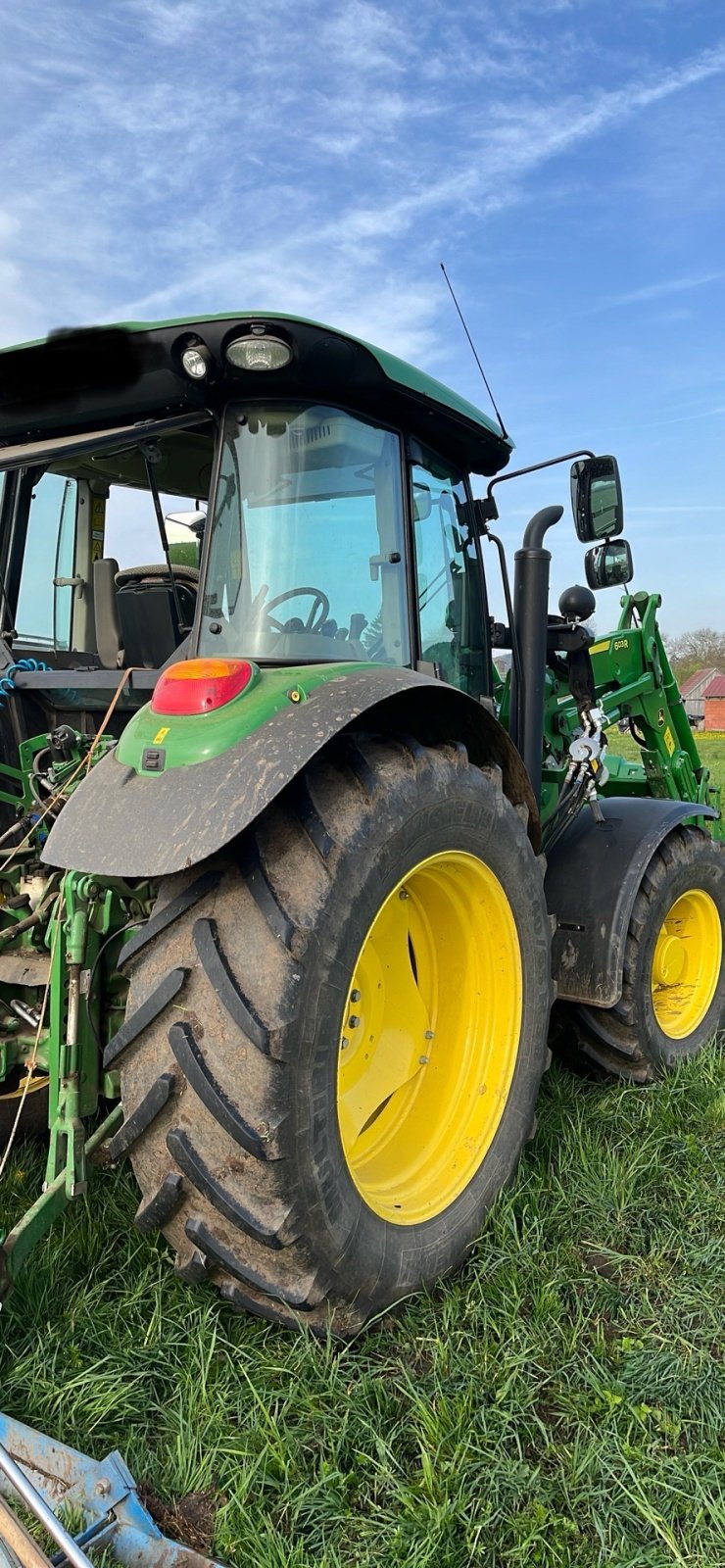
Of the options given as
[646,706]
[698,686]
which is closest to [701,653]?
[698,686]

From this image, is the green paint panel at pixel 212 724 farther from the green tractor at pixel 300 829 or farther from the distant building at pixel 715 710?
the distant building at pixel 715 710

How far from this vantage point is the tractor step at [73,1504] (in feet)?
4.22

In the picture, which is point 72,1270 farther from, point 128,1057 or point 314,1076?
point 314,1076

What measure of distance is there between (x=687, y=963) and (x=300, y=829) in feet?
8.11

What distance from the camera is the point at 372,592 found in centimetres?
262

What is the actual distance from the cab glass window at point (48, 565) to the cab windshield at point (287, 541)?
45.0 inches

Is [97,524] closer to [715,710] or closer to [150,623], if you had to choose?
[150,623]

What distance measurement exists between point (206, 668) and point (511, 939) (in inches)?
42.5

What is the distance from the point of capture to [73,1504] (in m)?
1.48

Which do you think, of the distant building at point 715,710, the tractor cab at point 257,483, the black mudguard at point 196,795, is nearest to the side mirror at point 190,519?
the tractor cab at point 257,483

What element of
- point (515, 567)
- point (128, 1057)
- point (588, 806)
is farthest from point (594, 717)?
point (128, 1057)

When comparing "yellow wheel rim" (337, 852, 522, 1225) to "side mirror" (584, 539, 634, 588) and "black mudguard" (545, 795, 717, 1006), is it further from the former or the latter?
"side mirror" (584, 539, 634, 588)

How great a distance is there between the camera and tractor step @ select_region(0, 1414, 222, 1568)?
1285 mm

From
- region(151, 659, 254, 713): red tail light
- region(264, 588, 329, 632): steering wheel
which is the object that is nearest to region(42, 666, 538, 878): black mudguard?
region(151, 659, 254, 713): red tail light
